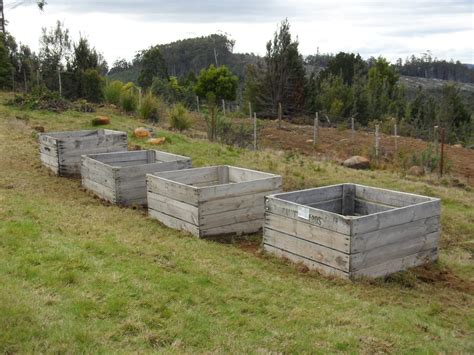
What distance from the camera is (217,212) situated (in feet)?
21.6

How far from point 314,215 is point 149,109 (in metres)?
13.7

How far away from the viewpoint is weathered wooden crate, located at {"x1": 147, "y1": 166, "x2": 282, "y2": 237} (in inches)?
255

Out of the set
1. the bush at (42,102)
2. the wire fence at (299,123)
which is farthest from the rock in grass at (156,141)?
the bush at (42,102)

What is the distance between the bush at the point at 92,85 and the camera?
23.7 m

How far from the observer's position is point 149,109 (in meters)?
18.2

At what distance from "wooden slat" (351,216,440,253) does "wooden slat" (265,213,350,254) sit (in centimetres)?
12

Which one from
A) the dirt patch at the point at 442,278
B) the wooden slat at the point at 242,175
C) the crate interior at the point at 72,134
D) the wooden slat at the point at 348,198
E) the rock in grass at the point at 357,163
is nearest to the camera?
the dirt patch at the point at 442,278

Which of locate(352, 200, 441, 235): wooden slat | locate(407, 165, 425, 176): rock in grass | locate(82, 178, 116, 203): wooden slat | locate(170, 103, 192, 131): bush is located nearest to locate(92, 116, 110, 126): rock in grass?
locate(170, 103, 192, 131): bush

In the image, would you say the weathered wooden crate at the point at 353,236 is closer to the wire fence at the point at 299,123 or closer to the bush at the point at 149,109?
the wire fence at the point at 299,123

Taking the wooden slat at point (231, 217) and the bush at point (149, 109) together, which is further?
the bush at point (149, 109)

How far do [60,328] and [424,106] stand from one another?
40.4m

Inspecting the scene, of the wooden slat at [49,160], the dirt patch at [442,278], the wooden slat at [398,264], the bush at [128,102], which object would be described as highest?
Result: the bush at [128,102]

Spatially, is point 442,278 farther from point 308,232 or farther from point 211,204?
point 211,204

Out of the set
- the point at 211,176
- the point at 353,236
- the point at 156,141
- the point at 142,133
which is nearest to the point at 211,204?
the point at 211,176
